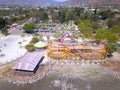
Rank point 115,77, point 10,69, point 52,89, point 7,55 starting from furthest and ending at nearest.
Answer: point 7,55, point 10,69, point 115,77, point 52,89

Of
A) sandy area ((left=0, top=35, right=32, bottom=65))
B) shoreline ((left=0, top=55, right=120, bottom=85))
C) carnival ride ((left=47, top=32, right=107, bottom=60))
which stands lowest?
shoreline ((left=0, top=55, right=120, bottom=85))

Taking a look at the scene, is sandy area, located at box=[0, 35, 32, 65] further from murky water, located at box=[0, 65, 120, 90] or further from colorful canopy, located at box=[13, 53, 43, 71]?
murky water, located at box=[0, 65, 120, 90]

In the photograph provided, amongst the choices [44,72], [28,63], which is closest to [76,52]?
[44,72]

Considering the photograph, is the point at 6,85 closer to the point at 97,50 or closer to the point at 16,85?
the point at 16,85

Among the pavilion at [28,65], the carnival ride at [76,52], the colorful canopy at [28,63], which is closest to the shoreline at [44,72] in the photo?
the pavilion at [28,65]

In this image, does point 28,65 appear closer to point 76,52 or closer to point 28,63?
point 28,63

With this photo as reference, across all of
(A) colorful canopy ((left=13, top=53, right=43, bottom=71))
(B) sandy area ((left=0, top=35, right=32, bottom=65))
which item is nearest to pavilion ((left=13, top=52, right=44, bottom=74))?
(A) colorful canopy ((left=13, top=53, right=43, bottom=71))

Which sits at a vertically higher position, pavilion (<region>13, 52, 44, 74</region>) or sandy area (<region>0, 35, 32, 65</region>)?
pavilion (<region>13, 52, 44, 74</region>)

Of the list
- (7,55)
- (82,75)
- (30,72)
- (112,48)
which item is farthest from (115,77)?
(7,55)
